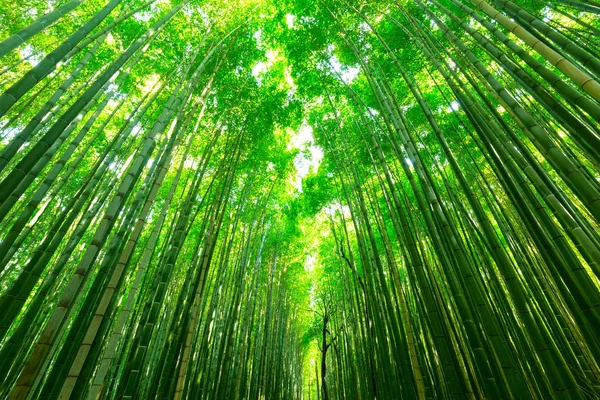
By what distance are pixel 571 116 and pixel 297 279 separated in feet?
33.0

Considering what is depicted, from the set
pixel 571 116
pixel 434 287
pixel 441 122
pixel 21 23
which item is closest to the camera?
pixel 571 116

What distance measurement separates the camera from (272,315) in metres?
6.71

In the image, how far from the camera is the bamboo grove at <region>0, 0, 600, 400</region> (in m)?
1.42

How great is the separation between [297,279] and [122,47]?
347 inches

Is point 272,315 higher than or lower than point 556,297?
higher

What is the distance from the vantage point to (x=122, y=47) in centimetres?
461

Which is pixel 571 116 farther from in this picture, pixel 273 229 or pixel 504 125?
pixel 273 229

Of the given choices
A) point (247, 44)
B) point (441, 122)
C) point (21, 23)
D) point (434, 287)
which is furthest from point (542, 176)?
point (21, 23)

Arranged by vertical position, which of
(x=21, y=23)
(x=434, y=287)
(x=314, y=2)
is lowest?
(x=434, y=287)

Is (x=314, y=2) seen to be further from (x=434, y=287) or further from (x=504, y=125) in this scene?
(x=434, y=287)

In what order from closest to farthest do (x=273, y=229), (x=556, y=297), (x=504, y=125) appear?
(x=504, y=125) → (x=556, y=297) → (x=273, y=229)

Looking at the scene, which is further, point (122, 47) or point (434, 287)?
point (122, 47)

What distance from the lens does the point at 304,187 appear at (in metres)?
6.73

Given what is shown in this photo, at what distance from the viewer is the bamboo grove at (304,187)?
1424 millimetres
